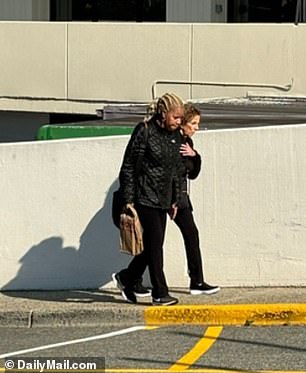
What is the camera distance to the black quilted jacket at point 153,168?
8555mm

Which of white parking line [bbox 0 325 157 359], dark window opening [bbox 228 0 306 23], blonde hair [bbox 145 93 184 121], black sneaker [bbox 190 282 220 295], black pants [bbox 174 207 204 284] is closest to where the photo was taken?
white parking line [bbox 0 325 157 359]

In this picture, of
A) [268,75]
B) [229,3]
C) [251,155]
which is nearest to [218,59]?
[268,75]

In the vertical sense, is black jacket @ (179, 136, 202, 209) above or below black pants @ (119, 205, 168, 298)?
above

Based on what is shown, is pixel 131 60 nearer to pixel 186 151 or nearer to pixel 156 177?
pixel 186 151

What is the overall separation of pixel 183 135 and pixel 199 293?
1.35 metres

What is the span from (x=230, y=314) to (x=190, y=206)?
0.97m

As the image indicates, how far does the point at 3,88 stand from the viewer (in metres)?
17.2

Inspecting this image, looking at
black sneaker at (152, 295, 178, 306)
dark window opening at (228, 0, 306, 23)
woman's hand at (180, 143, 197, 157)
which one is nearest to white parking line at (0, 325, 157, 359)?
black sneaker at (152, 295, 178, 306)

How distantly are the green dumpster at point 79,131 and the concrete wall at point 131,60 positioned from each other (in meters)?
5.57

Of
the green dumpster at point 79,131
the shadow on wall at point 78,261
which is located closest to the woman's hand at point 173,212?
the shadow on wall at point 78,261

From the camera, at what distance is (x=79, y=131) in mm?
10250

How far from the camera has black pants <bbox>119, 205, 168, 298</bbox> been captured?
870cm

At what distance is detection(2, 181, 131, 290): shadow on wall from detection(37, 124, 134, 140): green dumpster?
2.46ft

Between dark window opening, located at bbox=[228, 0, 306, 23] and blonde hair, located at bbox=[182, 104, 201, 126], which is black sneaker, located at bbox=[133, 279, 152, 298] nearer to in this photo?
blonde hair, located at bbox=[182, 104, 201, 126]
